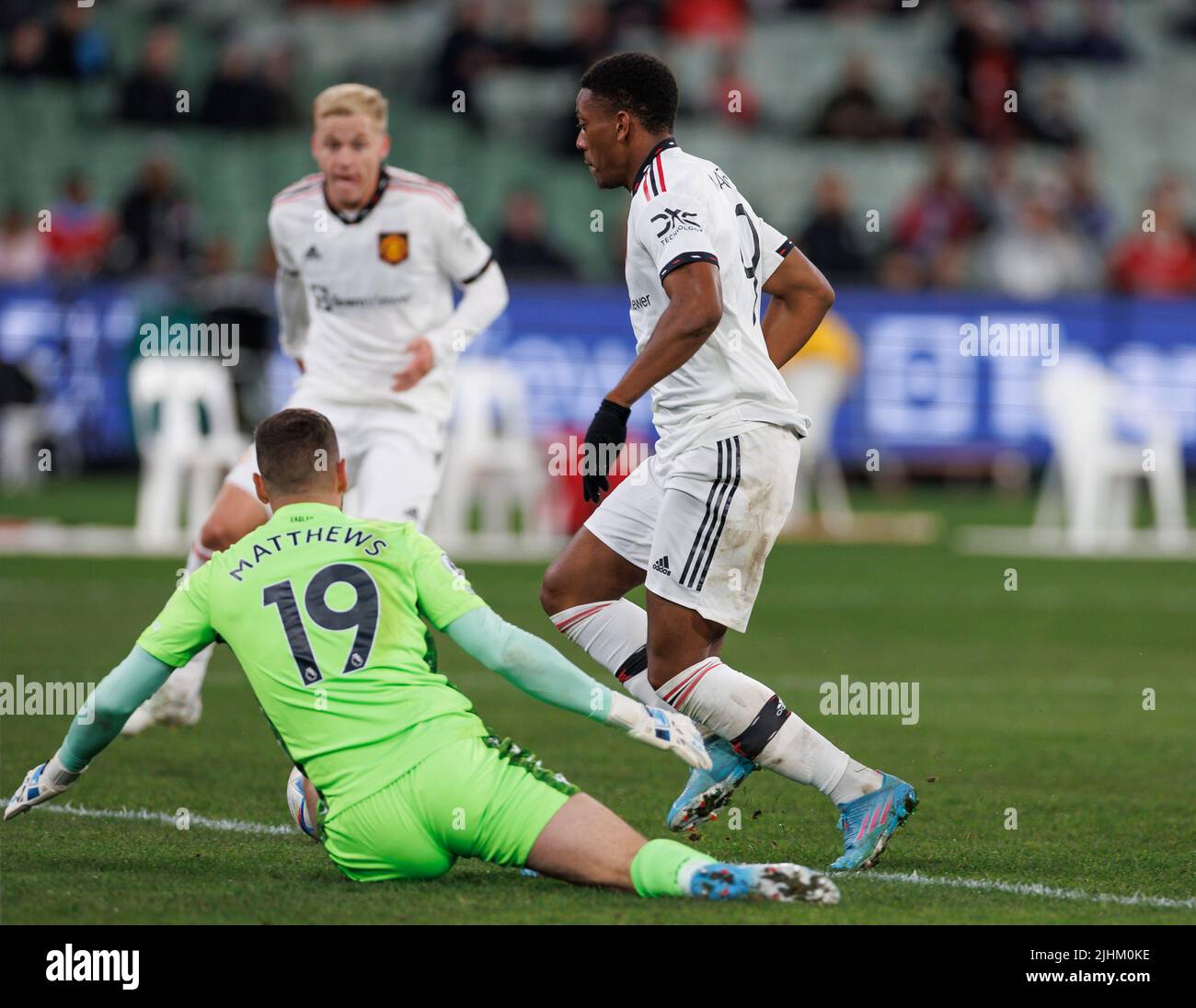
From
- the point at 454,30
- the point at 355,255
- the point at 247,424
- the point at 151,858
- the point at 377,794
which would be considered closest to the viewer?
the point at 377,794

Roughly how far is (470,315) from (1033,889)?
12.3 feet

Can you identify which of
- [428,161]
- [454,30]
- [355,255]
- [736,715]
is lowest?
[736,715]

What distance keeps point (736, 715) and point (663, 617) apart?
36 cm

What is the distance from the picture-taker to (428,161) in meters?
24.1

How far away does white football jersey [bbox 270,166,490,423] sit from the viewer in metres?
8.48

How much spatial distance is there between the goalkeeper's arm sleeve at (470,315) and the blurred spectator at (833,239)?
45.4 ft

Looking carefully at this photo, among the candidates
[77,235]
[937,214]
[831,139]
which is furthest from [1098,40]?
[77,235]

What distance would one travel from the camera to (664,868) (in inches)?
207

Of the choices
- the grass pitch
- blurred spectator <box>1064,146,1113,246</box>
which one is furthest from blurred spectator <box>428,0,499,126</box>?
the grass pitch

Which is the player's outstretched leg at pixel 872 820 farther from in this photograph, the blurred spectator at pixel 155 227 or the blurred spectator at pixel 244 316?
the blurred spectator at pixel 155 227

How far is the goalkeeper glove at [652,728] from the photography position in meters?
5.25
